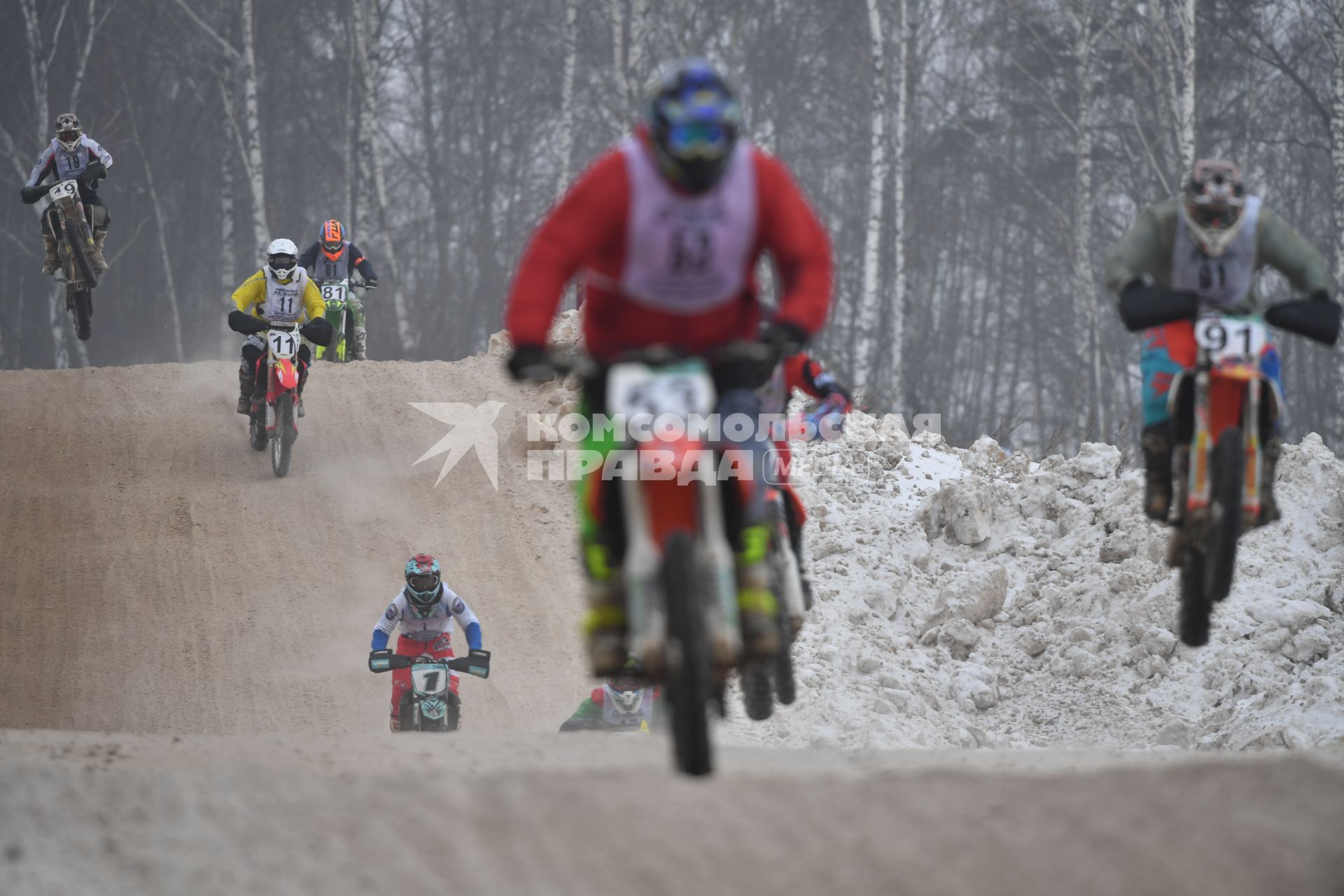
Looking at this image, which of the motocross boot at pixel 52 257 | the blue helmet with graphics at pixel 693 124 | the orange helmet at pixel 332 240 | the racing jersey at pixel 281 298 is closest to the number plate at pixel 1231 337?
the blue helmet with graphics at pixel 693 124

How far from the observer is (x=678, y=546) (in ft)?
17.7

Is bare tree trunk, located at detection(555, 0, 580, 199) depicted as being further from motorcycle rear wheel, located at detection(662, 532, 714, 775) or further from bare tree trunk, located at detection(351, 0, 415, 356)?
motorcycle rear wheel, located at detection(662, 532, 714, 775)

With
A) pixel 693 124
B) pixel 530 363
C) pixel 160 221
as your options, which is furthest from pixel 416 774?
pixel 160 221

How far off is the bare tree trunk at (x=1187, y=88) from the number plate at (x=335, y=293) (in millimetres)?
12527

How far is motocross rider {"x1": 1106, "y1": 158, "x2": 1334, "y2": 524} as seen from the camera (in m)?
7.57

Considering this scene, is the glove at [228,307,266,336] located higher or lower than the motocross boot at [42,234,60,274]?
lower

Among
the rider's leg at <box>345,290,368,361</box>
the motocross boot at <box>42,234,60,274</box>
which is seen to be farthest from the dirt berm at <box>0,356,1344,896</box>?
the rider's leg at <box>345,290,368,361</box>

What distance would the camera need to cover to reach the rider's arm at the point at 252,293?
16172mm

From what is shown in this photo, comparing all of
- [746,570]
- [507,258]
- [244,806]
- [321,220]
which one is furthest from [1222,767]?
[321,220]

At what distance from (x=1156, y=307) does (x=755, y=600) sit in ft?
10.4

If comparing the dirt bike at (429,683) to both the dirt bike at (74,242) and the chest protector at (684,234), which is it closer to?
the chest protector at (684,234)

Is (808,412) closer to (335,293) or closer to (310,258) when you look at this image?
(310,258)

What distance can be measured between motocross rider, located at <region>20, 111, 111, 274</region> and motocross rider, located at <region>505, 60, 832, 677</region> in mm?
13592

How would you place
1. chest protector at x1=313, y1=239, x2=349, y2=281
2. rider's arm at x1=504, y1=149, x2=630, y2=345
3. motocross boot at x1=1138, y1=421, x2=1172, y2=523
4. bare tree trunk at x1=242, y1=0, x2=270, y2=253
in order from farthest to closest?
bare tree trunk at x1=242, y1=0, x2=270, y2=253 < chest protector at x1=313, y1=239, x2=349, y2=281 < motocross boot at x1=1138, y1=421, x2=1172, y2=523 < rider's arm at x1=504, y1=149, x2=630, y2=345
